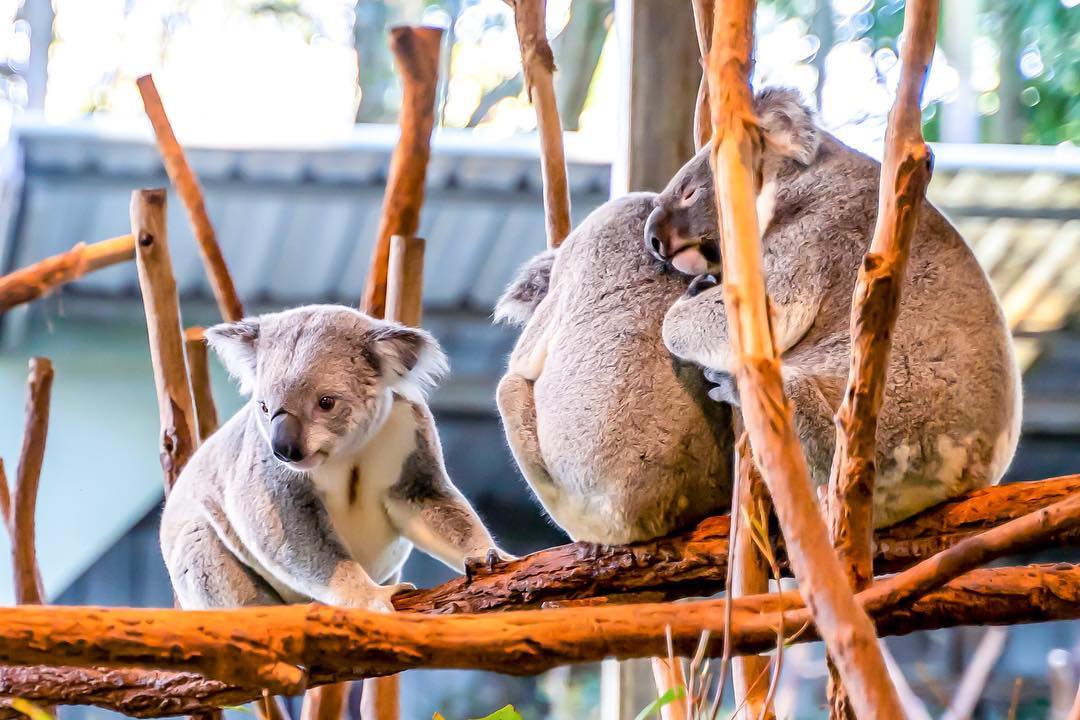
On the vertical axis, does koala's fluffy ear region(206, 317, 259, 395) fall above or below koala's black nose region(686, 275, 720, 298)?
below

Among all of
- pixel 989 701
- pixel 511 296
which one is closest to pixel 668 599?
pixel 511 296

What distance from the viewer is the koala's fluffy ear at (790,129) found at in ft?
7.43

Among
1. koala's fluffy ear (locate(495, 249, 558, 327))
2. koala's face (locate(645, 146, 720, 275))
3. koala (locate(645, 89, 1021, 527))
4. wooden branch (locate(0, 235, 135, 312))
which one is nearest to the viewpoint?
koala (locate(645, 89, 1021, 527))

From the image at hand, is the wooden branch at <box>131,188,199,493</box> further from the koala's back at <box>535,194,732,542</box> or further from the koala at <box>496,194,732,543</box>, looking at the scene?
the koala's back at <box>535,194,732,542</box>

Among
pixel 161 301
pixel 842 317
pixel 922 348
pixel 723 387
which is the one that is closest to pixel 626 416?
pixel 723 387

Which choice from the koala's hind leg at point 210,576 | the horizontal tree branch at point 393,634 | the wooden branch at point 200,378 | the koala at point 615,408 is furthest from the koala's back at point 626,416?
the wooden branch at point 200,378

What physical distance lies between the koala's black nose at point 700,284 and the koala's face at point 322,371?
1.95ft

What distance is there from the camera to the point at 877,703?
1054 mm

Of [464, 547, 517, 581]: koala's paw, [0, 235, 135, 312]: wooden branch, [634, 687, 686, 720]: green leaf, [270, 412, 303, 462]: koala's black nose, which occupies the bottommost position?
[634, 687, 686, 720]: green leaf

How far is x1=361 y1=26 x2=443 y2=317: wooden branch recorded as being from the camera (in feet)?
9.02

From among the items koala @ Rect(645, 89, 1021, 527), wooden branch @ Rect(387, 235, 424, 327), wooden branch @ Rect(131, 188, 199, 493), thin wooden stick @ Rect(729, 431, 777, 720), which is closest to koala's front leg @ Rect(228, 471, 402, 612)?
wooden branch @ Rect(131, 188, 199, 493)

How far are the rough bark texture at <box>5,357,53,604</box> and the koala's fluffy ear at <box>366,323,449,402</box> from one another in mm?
962

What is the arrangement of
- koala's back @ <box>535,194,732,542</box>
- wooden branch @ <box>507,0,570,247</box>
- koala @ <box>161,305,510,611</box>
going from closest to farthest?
1. koala's back @ <box>535,194,732,542</box>
2. koala @ <box>161,305,510,611</box>
3. wooden branch @ <box>507,0,570,247</box>

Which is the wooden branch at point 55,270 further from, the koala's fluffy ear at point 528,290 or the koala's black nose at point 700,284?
the koala's black nose at point 700,284
